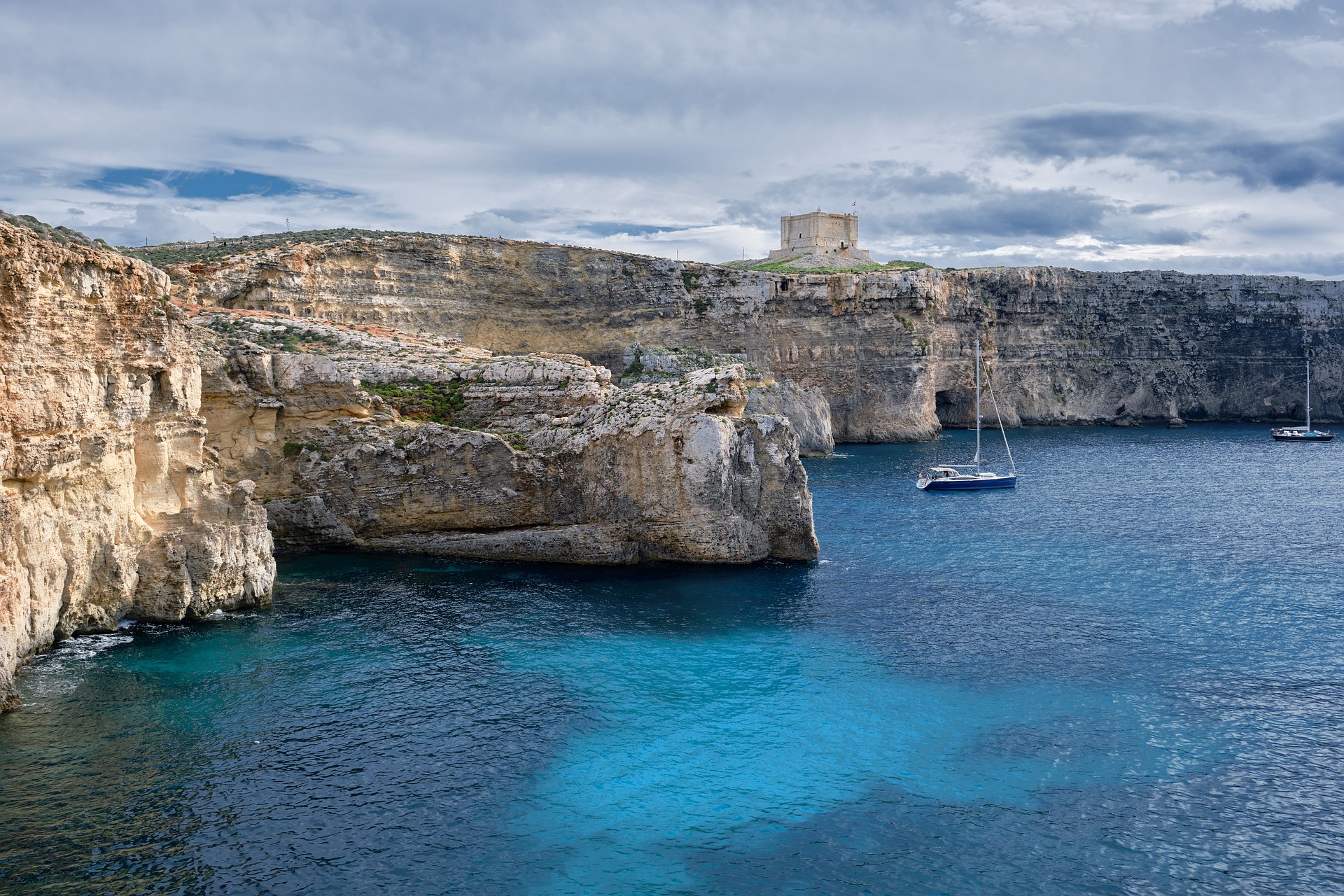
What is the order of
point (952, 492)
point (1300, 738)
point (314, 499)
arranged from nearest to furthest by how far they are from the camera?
point (1300, 738) < point (314, 499) < point (952, 492)

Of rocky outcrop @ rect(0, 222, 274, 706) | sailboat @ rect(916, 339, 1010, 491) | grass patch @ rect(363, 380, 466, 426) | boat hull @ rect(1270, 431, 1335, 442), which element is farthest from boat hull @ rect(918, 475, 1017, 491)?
boat hull @ rect(1270, 431, 1335, 442)

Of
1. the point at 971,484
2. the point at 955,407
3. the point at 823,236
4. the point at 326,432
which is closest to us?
A: the point at 326,432

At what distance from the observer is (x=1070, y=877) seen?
58.7ft

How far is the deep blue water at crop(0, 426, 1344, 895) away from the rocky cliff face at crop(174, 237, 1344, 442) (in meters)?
37.0

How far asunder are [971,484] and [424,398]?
125 feet

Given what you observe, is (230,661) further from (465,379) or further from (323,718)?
(465,379)

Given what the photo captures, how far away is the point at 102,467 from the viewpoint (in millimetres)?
28766

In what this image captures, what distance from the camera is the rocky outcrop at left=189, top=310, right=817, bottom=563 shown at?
3988 centimetres

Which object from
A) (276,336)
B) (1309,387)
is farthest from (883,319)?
(276,336)

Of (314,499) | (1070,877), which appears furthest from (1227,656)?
(314,499)

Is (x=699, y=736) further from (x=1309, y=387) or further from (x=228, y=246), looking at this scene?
(x=1309, y=387)

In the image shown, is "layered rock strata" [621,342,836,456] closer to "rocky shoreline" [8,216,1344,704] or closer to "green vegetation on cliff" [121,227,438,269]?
"rocky shoreline" [8,216,1344,704]

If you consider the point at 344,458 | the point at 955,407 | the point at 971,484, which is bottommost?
the point at 971,484

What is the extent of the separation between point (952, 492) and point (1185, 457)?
3291cm
